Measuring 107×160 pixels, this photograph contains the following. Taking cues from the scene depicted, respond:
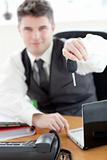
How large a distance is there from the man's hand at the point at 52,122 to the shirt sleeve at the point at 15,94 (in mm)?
42

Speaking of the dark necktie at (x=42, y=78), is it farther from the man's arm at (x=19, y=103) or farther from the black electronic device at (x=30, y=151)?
the black electronic device at (x=30, y=151)

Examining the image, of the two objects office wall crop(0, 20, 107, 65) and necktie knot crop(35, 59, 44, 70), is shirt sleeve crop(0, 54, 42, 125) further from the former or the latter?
office wall crop(0, 20, 107, 65)

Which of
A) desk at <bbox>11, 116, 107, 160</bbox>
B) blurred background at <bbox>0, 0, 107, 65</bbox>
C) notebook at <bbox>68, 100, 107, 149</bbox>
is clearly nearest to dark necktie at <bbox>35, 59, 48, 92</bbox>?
desk at <bbox>11, 116, 107, 160</bbox>

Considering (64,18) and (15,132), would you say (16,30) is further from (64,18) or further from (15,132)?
(15,132)

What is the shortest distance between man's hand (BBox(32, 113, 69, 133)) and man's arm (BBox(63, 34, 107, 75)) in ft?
0.77

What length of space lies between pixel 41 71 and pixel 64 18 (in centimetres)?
109

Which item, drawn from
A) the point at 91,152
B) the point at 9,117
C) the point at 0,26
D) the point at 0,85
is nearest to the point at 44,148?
the point at 91,152

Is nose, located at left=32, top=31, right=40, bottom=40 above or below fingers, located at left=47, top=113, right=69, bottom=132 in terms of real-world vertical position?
above

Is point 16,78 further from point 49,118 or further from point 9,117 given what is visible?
point 49,118

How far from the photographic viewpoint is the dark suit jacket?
1.49 m

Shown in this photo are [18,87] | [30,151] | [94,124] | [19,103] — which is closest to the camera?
[30,151]

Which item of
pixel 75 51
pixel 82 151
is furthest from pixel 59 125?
pixel 75 51

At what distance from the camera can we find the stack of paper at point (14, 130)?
118 centimetres

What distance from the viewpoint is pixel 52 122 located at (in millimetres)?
1188
